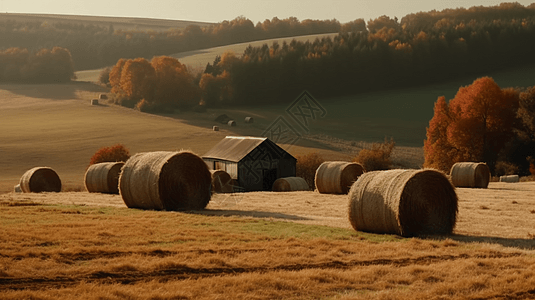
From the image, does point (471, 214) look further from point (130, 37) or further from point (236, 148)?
point (130, 37)

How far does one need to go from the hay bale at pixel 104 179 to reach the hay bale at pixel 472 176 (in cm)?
1938

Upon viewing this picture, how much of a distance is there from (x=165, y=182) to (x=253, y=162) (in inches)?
1073

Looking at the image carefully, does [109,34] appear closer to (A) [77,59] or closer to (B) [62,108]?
(A) [77,59]

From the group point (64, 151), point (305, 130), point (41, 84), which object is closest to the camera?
point (64, 151)

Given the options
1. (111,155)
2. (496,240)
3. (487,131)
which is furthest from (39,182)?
(487,131)

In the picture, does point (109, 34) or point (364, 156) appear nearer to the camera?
point (364, 156)

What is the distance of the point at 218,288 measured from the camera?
9.73 m

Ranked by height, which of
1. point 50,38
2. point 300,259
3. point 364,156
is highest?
point 50,38

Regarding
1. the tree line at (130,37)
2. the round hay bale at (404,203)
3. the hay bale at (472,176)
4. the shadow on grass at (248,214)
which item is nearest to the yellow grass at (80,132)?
the hay bale at (472,176)

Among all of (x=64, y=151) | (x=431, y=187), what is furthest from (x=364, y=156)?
(x=431, y=187)

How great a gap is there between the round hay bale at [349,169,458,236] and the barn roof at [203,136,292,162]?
30.9 m

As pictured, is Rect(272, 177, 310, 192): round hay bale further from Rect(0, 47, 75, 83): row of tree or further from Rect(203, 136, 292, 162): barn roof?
Rect(0, 47, 75, 83): row of tree

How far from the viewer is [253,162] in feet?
157

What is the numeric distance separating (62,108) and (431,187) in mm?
78575
